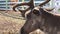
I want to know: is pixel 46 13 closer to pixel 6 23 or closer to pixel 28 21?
pixel 28 21

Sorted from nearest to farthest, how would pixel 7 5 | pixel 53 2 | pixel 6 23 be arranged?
pixel 6 23
pixel 53 2
pixel 7 5

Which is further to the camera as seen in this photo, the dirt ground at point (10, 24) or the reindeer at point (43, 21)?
the dirt ground at point (10, 24)

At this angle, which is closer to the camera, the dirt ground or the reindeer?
the reindeer

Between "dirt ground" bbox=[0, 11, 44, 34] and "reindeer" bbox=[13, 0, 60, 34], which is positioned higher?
"reindeer" bbox=[13, 0, 60, 34]

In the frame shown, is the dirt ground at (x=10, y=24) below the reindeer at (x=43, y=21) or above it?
below

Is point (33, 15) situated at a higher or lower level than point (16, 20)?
higher

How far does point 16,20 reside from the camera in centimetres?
718

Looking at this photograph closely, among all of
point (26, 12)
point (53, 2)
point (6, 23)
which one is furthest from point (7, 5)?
point (26, 12)

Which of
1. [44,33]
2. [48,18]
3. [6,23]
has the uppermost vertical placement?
[48,18]

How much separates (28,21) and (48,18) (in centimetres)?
39

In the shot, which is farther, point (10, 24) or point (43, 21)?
point (10, 24)

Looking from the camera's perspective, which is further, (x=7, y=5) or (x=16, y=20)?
(x=7, y=5)

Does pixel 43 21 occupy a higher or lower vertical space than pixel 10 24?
higher

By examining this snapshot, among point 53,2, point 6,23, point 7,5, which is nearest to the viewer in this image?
point 6,23
